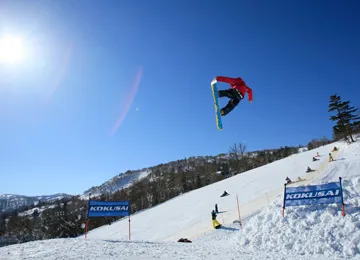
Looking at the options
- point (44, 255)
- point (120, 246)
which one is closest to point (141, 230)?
point (120, 246)

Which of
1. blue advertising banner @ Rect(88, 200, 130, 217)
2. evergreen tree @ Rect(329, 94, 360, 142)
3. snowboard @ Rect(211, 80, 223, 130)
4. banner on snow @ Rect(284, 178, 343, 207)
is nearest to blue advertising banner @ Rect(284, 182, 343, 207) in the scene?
banner on snow @ Rect(284, 178, 343, 207)

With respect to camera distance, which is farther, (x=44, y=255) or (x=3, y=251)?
(x=3, y=251)

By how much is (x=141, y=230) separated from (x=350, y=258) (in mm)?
23317

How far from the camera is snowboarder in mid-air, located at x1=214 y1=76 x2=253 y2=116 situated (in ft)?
37.4

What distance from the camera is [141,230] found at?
2856 cm

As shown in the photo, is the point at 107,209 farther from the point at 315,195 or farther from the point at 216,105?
the point at 315,195

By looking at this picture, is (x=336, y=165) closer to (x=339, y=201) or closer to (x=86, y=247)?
(x=339, y=201)

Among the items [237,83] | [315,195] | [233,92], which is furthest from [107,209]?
[315,195]

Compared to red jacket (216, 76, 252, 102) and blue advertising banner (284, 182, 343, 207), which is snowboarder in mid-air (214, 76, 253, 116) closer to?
red jacket (216, 76, 252, 102)

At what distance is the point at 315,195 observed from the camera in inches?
487

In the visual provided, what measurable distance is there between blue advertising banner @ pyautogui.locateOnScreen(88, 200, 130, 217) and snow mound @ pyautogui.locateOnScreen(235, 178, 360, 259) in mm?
7631

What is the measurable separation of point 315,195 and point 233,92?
21.0 ft

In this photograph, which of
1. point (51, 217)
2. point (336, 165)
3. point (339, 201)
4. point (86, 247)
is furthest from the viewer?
point (51, 217)

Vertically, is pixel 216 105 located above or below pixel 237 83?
below
